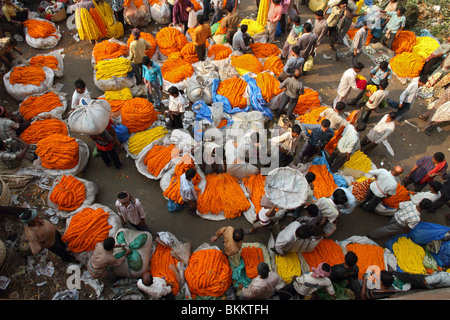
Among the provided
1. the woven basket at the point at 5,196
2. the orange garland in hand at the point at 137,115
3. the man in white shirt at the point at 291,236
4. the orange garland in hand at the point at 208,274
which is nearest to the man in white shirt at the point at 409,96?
the man in white shirt at the point at 291,236

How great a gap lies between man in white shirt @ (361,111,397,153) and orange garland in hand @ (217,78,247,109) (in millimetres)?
2869

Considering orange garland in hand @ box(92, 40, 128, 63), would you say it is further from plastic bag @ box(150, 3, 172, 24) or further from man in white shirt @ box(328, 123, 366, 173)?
man in white shirt @ box(328, 123, 366, 173)

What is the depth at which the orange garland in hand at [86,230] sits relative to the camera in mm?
4641

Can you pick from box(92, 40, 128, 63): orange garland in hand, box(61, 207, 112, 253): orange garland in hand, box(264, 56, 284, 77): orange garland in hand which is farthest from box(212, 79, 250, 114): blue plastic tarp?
box(61, 207, 112, 253): orange garland in hand

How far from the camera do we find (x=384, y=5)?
9.62 m

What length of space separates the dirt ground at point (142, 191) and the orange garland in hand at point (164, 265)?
0.51m

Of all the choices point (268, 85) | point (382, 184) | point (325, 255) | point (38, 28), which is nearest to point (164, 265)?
point (325, 255)

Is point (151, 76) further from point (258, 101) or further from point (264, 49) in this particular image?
point (264, 49)

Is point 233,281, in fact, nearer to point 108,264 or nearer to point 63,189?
point 108,264

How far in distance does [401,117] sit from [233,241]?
5.73m

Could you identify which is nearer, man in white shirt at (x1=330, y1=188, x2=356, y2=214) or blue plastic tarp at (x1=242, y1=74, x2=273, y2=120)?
man in white shirt at (x1=330, y1=188, x2=356, y2=214)

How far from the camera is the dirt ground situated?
4648mm
